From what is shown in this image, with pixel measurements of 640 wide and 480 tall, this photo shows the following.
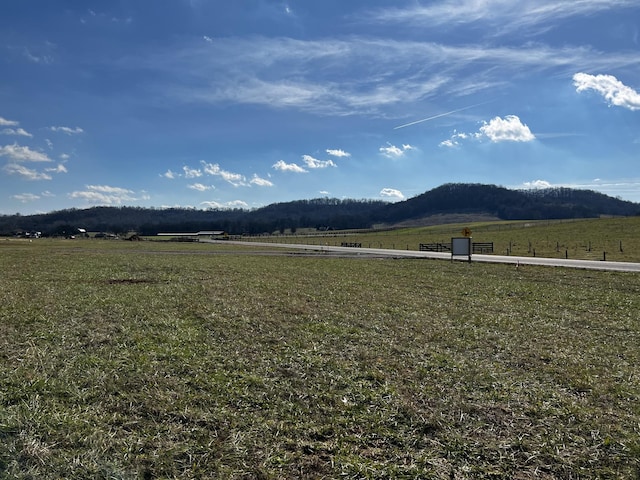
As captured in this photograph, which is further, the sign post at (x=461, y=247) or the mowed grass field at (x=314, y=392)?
Answer: the sign post at (x=461, y=247)

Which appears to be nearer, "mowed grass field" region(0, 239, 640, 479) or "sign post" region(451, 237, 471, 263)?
"mowed grass field" region(0, 239, 640, 479)

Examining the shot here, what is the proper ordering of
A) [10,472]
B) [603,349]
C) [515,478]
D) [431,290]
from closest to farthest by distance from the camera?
[10,472], [515,478], [603,349], [431,290]

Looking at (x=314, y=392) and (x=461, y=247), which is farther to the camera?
(x=461, y=247)

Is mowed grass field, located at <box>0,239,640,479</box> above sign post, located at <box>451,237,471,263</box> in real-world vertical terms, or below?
below

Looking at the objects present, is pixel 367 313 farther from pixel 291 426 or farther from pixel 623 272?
pixel 623 272

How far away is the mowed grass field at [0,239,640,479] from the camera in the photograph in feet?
15.3

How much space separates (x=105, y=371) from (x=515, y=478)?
5.90 m

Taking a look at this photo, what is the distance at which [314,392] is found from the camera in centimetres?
654

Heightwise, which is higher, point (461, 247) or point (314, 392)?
point (461, 247)

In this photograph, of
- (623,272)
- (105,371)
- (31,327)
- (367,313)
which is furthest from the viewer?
(623,272)

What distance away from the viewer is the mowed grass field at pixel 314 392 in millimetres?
4656

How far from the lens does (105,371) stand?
7160 millimetres

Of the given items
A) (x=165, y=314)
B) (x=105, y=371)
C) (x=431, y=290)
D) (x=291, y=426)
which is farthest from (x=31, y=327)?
(x=431, y=290)

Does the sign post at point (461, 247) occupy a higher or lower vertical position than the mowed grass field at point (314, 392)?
higher
